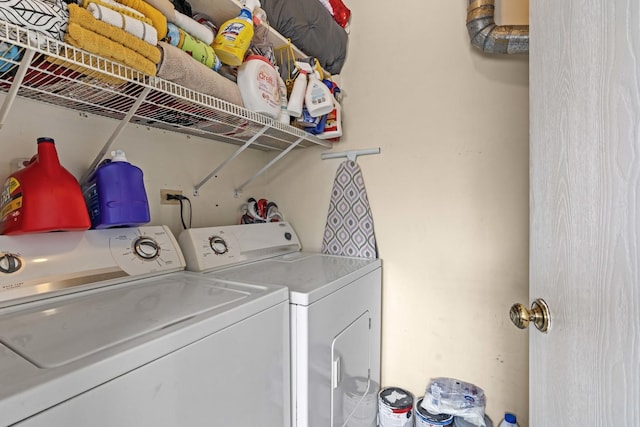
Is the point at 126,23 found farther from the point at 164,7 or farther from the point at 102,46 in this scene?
the point at 164,7

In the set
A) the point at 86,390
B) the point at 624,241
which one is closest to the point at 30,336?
the point at 86,390

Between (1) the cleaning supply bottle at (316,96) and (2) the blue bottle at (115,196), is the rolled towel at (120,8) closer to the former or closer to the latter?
(2) the blue bottle at (115,196)

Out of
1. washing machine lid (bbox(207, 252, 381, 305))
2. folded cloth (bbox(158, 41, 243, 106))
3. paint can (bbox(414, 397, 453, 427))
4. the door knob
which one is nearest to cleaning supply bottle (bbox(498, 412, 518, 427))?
paint can (bbox(414, 397, 453, 427))

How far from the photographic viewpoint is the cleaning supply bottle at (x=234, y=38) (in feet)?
4.09

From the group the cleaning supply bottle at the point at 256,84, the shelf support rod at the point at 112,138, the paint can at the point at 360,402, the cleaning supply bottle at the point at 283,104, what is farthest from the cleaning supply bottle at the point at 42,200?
the paint can at the point at 360,402

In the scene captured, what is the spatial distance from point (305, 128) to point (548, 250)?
1.41 metres

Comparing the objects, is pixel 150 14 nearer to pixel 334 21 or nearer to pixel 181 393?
pixel 181 393

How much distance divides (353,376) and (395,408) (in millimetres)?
437

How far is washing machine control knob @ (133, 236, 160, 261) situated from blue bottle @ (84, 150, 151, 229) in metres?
0.13

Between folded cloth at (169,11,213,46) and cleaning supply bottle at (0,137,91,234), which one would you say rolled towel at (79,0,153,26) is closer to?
folded cloth at (169,11,213,46)

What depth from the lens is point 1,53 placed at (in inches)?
29.7

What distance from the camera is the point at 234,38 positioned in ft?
4.09

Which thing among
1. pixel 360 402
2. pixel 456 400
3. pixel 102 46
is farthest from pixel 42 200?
pixel 456 400

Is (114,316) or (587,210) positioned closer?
(587,210)
